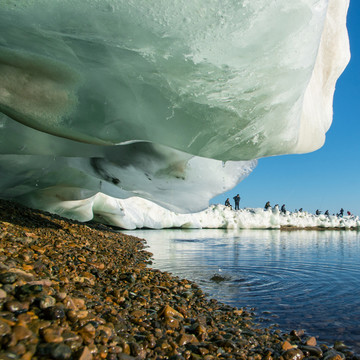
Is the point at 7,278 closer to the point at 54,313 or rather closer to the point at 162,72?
the point at 54,313

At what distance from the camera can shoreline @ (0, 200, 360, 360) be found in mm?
1854

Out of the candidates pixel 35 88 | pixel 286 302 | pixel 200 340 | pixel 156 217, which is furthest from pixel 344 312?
pixel 156 217

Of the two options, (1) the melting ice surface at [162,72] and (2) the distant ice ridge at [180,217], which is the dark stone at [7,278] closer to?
(1) the melting ice surface at [162,72]

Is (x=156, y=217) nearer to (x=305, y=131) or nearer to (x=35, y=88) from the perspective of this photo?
(x=305, y=131)

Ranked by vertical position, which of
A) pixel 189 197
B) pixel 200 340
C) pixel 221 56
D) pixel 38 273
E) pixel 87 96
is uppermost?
pixel 221 56

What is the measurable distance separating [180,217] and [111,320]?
26639 millimetres

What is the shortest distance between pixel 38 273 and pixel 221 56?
104 inches

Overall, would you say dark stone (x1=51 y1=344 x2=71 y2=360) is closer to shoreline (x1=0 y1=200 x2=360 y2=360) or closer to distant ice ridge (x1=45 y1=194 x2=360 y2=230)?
shoreline (x1=0 y1=200 x2=360 y2=360)

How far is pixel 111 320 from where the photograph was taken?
2.43m

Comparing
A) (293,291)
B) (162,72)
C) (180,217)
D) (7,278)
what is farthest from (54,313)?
(180,217)

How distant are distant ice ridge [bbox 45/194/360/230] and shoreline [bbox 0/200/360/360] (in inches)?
299

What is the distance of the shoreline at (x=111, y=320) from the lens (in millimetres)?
1854

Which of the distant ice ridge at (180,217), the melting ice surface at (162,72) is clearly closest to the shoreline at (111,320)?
the melting ice surface at (162,72)

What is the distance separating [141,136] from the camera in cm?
419
